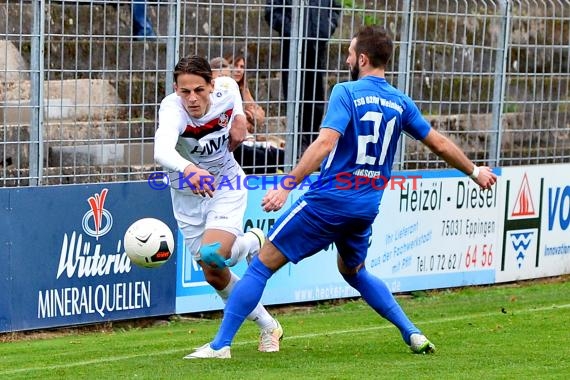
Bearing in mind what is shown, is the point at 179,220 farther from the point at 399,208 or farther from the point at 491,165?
the point at 491,165

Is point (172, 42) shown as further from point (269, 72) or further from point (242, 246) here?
point (242, 246)

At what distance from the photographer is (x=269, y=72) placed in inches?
484

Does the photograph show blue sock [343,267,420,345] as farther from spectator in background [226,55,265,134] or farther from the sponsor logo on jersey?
spectator in background [226,55,265,134]

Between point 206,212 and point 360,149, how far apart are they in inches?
65.0

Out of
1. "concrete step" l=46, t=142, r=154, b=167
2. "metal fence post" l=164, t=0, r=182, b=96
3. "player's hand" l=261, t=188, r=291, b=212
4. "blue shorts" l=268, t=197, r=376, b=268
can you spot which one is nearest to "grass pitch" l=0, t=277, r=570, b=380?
"blue shorts" l=268, t=197, r=376, b=268

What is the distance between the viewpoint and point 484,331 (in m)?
10.3

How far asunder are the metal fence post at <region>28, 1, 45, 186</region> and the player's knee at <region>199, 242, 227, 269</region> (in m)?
2.32

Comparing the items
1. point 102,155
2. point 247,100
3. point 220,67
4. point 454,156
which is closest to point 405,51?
point 247,100

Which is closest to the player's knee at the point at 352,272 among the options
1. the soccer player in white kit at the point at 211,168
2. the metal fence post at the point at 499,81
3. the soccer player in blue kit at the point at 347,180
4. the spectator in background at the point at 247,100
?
the soccer player in blue kit at the point at 347,180

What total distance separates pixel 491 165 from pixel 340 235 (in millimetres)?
6116

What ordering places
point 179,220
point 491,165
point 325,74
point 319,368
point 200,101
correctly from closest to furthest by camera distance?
point 319,368, point 200,101, point 179,220, point 325,74, point 491,165

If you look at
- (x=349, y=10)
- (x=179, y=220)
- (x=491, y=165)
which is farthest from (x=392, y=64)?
(x=179, y=220)

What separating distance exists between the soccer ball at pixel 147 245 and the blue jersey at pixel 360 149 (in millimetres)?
1514

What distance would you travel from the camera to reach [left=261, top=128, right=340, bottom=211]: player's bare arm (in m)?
7.72
